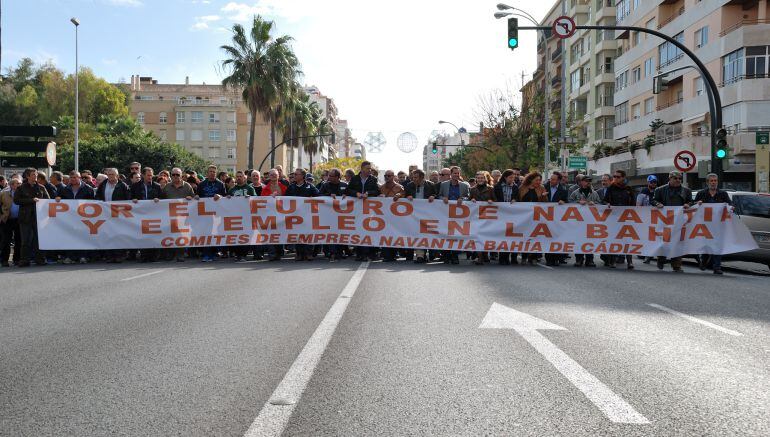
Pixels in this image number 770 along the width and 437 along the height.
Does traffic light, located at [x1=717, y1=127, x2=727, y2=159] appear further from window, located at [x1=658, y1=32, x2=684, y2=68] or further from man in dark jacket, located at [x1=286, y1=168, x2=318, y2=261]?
window, located at [x1=658, y1=32, x2=684, y2=68]

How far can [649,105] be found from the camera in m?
47.9

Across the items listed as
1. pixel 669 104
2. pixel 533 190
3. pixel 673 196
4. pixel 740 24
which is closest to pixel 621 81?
pixel 669 104

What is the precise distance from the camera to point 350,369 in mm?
5145

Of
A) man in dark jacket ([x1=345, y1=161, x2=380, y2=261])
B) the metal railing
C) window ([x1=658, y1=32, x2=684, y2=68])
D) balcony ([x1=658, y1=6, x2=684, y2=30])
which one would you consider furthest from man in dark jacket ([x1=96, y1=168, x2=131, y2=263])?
balcony ([x1=658, y1=6, x2=684, y2=30])

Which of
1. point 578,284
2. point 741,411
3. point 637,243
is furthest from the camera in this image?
Result: point 637,243

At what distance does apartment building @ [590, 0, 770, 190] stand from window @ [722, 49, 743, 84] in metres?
0.05

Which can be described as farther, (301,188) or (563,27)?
(563,27)

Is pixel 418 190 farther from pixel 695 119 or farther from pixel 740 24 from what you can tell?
pixel 695 119

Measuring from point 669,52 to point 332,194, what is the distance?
3595cm

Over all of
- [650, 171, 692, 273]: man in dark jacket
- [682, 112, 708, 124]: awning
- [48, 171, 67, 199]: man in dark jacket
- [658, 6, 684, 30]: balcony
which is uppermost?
[658, 6, 684, 30]: balcony

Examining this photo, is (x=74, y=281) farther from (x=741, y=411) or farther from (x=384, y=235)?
(x=741, y=411)

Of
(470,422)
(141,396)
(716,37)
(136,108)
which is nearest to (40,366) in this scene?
(141,396)

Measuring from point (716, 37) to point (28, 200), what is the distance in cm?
3469

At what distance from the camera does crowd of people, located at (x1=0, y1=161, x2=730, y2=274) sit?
1451cm
